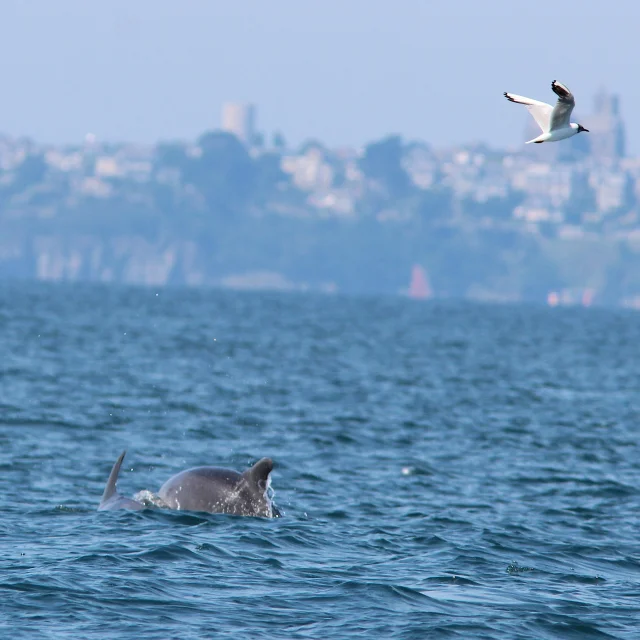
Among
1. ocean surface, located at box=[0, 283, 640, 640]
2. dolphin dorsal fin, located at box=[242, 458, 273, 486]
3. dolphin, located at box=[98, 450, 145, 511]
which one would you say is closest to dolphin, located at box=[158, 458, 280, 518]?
dolphin dorsal fin, located at box=[242, 458, 273, 486]

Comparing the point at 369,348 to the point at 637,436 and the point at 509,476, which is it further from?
the point at 509,476

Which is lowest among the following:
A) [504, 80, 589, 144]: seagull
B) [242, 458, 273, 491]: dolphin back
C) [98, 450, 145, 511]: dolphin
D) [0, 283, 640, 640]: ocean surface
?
[0, 283, 640, 640]: ocean surface

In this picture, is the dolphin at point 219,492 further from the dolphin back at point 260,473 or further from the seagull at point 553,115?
the seagull at point 553,115

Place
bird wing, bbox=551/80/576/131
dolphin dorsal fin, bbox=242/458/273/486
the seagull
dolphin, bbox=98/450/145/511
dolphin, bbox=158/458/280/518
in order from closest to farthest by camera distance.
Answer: bird wing, bbox=551/80/576/131
the seagull
dolphin dorsal fin, bbox=242/458/273/486
dolphin, bbox=158/458/280/518
dolphin, bbox=98/450/145/511

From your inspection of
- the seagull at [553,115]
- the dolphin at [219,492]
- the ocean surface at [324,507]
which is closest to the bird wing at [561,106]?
the seagull at [553,115]

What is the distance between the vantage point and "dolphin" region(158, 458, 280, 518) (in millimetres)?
18578

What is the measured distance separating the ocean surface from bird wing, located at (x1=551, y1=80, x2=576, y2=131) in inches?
213

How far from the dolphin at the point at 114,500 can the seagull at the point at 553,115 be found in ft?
24.1

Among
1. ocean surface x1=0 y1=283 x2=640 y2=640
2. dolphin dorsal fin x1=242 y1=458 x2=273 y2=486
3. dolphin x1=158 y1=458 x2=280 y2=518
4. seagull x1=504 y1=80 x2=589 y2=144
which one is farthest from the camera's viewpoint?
dolphin x1=158 y1=458 x2=280 y2=518

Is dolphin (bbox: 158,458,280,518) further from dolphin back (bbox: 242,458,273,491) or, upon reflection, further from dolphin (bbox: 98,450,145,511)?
dolphin (bbox: 98,450,145,511)

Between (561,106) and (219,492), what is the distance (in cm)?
716

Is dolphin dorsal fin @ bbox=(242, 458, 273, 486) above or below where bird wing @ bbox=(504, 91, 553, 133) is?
below

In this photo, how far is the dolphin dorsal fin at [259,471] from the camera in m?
17.8

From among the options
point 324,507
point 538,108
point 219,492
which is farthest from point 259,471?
point 538,108
